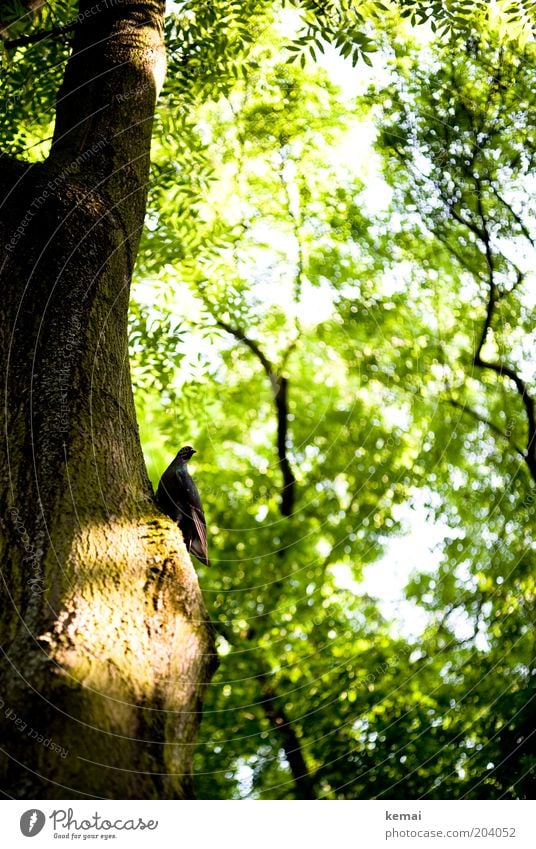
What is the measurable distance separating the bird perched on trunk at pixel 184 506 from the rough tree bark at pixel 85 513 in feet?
0.68

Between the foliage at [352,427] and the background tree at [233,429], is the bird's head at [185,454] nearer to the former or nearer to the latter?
the background tree at [233,429]

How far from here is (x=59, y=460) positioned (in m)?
2.79

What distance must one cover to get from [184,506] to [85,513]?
733 mm

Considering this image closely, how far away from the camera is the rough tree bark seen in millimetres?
2201

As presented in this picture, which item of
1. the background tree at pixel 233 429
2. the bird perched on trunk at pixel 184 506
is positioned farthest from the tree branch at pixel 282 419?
the bird perched on trunk at pixel 184 506

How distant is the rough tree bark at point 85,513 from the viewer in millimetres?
2201

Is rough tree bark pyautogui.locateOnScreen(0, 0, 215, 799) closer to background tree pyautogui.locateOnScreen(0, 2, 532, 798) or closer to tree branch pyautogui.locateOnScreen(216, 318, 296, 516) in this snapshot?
background tree pyautogui.locateOnScreen(0, 2, 532, 798)

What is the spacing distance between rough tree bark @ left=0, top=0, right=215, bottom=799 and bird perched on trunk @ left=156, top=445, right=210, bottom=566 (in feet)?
0.68

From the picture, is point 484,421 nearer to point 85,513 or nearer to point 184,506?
point 184,506

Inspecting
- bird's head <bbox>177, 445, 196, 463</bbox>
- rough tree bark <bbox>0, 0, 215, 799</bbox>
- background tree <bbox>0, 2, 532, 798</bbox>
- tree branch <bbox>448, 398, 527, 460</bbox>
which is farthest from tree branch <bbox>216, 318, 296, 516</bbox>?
bird's head <bbox>177, 445, 196, 463</bbox>

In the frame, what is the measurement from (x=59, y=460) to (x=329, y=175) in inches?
357

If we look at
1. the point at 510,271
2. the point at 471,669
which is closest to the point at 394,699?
the point at 471,669

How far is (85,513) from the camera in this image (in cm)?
266

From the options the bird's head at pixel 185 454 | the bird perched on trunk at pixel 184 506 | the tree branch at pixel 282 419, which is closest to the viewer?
the bird perched on trunk at pixel 184 506
